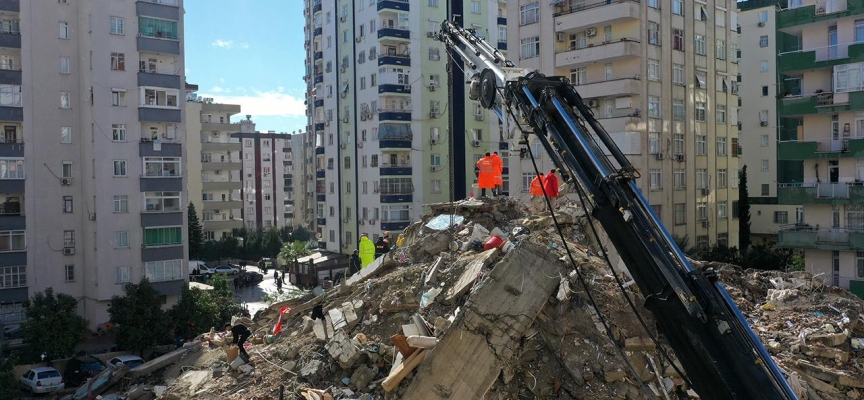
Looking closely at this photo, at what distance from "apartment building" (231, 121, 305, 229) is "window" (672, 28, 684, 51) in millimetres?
55276

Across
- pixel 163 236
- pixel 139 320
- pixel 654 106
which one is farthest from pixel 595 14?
pixel 139 320

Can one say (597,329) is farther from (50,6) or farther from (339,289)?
(50,6)

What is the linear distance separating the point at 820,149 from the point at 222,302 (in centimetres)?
2504

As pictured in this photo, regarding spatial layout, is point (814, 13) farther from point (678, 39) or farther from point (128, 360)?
point (128, 360)

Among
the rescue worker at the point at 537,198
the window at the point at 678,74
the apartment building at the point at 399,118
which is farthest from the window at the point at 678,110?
the rescue worker at the point at 537,198

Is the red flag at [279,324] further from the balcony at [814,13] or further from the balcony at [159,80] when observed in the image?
the balcony at [159,80]

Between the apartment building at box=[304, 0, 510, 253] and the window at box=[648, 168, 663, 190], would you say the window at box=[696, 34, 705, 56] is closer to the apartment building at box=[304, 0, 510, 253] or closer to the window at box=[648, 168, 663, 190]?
the window at box=[648, 168, 663, 190]

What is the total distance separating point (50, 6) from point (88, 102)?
507 centimetres

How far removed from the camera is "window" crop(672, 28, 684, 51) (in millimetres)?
34000

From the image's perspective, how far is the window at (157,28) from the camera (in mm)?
35938

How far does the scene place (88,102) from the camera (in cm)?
3578

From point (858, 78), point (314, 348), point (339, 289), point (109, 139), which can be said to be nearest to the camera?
point (314, 348)

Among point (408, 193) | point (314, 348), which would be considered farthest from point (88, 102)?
point (314, 348)

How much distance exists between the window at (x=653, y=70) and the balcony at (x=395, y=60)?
19410 mm
